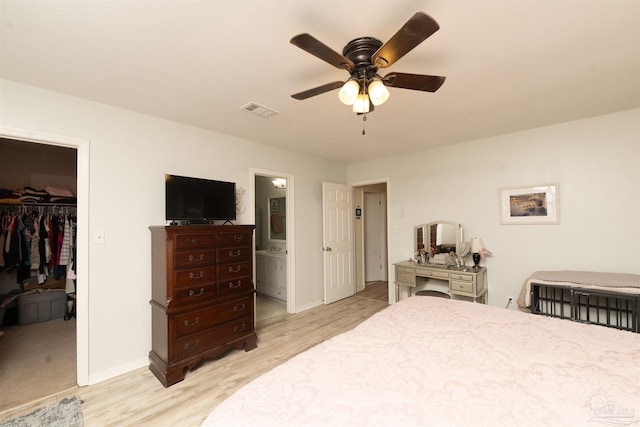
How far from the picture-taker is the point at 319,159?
4465 mm

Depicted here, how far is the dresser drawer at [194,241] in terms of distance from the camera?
234 cm

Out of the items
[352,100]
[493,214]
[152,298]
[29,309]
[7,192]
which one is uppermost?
[352,100]

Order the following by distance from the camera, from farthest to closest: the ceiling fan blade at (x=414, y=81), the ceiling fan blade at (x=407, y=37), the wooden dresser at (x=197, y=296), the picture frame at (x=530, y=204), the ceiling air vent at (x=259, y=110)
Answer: the picture frame at (x=530, y=204), the ceiling air vent at (x=259, y=110), the wooden dresser at (x=197, y=296), the ceiling fan blade at (x=414, y=81), the ceiling fan blade at (x=407, y=37)

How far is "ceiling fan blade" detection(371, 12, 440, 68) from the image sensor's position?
108cm

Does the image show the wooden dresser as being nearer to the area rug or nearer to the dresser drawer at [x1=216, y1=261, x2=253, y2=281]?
the dresser drawer at [x1=216, y1=261, x2=253, y2=281]

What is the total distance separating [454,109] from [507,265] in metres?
2.14

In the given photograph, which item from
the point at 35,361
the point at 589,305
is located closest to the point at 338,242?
the point at 589,305

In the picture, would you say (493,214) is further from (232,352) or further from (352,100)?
(232,352)

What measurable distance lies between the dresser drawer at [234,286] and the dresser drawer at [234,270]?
1.5 inches

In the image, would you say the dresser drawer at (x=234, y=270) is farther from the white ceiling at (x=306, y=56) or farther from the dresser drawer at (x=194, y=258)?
the white ceiling at (x=306, y=56)

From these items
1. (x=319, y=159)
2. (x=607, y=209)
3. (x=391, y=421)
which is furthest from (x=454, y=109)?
(x=391, y=421)

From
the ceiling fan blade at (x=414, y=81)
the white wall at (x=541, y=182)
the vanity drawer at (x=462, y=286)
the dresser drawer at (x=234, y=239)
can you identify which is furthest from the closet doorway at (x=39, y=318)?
the white wall at (x=541, y=182)

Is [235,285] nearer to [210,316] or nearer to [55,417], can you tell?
[210,316]

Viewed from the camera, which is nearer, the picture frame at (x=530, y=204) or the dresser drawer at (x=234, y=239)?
the dresser drawer at (x=234, y=239)
